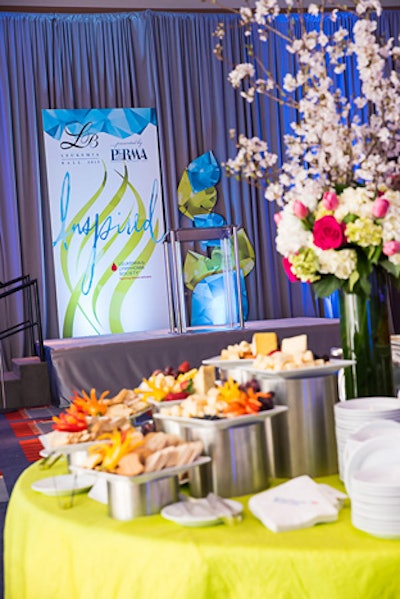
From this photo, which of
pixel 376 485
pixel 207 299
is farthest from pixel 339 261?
pixel 207 299

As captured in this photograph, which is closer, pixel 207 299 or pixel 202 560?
pixel 202 560

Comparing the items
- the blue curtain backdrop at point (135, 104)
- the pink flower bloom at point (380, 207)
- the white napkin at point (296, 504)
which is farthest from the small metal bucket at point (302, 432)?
the blue curtain backdrop at point (135, 104)

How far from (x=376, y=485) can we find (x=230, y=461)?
33 cm

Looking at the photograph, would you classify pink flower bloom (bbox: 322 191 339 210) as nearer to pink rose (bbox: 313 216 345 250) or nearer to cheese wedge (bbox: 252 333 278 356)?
pink rose (bbox: 313 216 345 250)

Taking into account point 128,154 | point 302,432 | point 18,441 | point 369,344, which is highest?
point 128,154

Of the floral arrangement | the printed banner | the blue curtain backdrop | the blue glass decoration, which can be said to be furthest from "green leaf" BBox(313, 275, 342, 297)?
the blue glass decoration

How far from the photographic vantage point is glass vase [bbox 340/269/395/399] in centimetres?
192

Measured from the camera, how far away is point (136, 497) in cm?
154

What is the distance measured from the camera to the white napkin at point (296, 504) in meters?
1.45

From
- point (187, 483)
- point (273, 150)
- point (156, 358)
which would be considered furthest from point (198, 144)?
point (187, 483)

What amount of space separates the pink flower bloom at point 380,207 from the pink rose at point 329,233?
0.08 metres

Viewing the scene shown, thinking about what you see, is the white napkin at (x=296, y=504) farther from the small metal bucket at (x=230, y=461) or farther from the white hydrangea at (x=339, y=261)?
the white hydrangea at (x=339, y=261)

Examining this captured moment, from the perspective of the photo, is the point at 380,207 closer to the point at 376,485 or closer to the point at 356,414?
the point at 356,414

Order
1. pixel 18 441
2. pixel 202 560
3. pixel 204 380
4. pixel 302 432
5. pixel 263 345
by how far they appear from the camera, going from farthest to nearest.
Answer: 1. pixel 18 441
2. pixel 263 345
3. pixel 204 380
4. pixel 302 432
5. pixel 202 560
